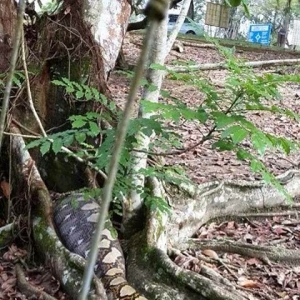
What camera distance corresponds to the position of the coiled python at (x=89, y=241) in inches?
116

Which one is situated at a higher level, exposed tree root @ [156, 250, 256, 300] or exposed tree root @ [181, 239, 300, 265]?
exposed tree root @ [156, 250, 256, 300]

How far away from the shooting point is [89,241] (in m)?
3.35

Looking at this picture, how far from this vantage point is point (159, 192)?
3.68 m

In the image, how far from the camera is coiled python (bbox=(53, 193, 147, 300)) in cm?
294

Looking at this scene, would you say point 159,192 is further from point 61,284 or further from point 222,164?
point 222,164

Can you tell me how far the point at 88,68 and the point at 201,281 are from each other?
198cm

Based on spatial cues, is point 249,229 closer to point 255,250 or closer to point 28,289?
point 255,250

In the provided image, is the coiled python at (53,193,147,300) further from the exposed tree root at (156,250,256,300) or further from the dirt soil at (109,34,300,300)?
the dirt soil at (109,34,300,300)

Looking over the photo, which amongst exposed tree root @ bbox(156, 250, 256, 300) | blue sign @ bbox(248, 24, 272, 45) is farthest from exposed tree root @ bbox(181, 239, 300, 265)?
blue sign @ bbox(248, 24, 272, 45)

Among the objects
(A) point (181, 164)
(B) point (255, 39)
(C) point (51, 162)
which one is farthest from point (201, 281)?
(B) point (255, 39)

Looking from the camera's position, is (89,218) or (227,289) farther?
(89,218)

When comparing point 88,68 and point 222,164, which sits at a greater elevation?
point 88,68

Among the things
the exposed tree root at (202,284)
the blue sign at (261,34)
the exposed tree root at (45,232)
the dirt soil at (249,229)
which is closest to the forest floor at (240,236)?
the dirt soil at (249,229)

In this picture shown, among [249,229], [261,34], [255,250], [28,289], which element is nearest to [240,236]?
[249,229]
